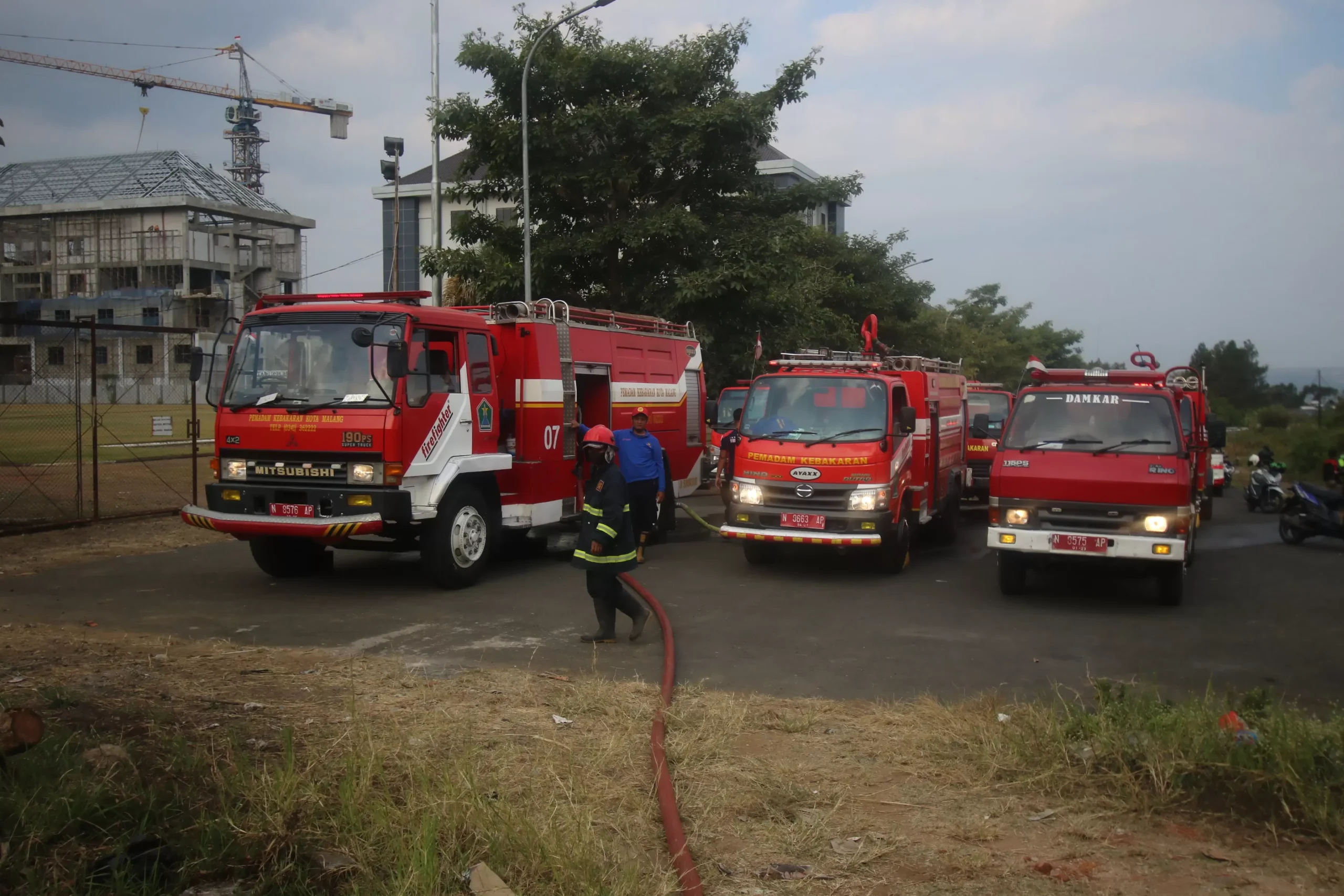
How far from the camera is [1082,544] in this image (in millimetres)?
9938

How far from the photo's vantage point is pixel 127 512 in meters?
15.5

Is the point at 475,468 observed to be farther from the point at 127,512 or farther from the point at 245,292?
the point at 245,292

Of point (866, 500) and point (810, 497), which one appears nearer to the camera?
point (866, 500)

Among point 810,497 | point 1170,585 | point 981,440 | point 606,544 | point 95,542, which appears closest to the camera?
point 606,544

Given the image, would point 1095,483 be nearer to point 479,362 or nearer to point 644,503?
point 644,503

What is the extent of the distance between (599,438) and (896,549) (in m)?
4.58

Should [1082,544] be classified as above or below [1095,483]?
below

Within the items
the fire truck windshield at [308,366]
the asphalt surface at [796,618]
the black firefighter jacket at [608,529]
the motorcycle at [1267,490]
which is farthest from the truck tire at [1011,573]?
the motorcycle at [1267,490]

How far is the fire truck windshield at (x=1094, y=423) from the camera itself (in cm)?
1043

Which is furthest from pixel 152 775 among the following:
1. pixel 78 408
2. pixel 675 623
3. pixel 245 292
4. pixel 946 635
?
pixel 245 292

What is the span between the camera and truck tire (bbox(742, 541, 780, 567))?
1252 centimetres

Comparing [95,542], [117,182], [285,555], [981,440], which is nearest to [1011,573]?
[285,555]

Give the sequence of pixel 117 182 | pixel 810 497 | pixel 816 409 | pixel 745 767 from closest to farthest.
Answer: pixel 745 767
pixel 810 497
pixel 816 409
pixel 117 182

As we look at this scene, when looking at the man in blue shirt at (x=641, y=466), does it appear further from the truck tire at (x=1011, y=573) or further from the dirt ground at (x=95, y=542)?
the dirt ground at (x=95, y=542)
